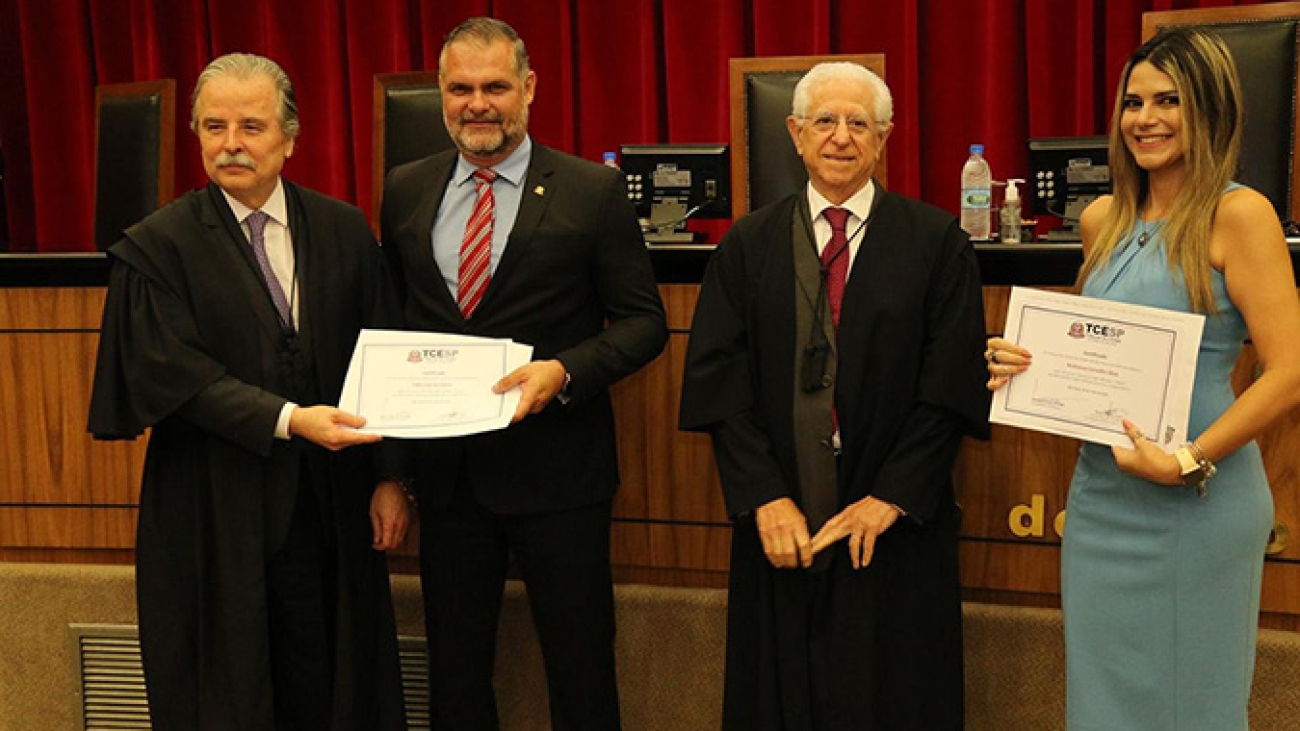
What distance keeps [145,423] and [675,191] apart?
206 centimetres

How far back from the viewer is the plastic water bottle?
3.48 m

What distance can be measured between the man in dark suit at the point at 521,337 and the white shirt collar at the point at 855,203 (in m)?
0.35

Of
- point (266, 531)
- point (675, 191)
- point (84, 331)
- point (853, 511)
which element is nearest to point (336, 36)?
point (675, 191)

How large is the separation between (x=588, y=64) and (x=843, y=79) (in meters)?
3.36

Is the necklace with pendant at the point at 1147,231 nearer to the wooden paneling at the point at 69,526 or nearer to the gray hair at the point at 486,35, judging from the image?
the gray hair at the point at 486,35

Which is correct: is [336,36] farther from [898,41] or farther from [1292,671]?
[1292,671]

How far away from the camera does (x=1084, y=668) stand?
6.95ft

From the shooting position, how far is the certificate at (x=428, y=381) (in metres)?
2.22

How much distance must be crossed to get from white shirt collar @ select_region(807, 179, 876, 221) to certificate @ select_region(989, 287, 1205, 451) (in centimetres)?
33

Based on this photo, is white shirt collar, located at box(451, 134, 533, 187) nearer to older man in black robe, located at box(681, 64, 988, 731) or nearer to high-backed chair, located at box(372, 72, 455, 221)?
older man in black robe, located at box(681, 64, 988, 731)

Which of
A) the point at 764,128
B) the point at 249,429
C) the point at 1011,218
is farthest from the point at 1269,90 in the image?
the point at 249,429

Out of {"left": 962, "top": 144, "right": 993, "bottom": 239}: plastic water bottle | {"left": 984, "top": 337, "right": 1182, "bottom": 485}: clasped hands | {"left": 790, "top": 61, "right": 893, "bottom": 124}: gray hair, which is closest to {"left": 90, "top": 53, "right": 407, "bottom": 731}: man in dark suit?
{"left": 790, "top": 61, "right": 893, "bottom": 124}: gray hair

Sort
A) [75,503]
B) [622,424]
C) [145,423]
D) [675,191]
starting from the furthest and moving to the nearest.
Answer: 1. [675,191]
2. [75,503]
3. [622,424]
4. [145,423]

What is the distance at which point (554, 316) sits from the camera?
7.87 feet
